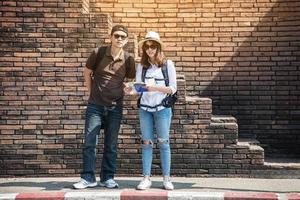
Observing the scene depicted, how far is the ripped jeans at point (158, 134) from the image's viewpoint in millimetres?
5543

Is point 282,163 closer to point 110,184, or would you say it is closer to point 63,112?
point 110,184

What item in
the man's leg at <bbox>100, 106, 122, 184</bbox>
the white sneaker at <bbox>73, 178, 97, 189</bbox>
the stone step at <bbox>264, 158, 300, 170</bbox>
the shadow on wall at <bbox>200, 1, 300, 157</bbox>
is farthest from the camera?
the shadow on wall at <bbox>200, 1, 300, 157</bbox>

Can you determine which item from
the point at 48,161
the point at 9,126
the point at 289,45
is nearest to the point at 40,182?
the point at 48,161

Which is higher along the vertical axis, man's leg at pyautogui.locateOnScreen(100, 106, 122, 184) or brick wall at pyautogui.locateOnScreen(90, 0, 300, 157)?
brick wall at pyautogui.locateOnScreen(90, 0, 300, 157)

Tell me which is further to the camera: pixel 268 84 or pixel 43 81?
pixel 268 84

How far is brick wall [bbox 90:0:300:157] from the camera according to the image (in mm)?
7312

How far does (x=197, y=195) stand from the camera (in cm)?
540

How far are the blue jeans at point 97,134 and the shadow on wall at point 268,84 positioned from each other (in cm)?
212

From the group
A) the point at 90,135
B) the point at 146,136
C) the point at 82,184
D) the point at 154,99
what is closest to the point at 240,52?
the point at 154,99

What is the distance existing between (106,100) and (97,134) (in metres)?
0.42

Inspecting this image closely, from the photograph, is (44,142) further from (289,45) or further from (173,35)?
(289,45)

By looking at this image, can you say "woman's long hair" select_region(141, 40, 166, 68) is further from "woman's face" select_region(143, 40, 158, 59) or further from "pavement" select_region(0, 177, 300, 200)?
"pavement" select_region(0, 177, 300, 200)

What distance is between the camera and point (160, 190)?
18.3 feet

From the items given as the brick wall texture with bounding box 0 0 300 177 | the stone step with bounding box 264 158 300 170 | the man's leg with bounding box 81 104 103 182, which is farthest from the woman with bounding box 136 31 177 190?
the stone step with bounding box 264 158 300 170
